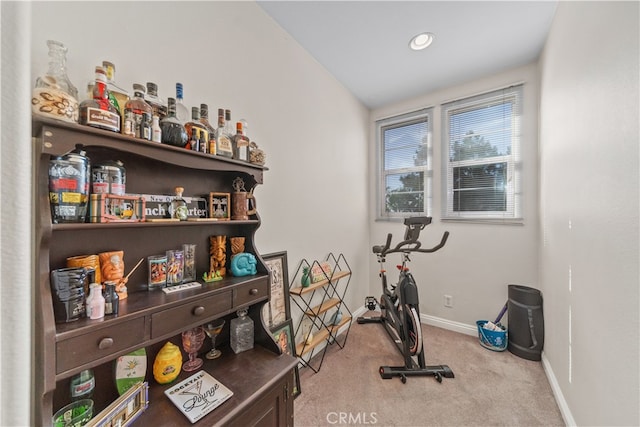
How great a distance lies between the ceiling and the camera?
1.75 m

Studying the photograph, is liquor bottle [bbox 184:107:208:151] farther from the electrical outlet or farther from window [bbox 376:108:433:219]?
the electrical outlet

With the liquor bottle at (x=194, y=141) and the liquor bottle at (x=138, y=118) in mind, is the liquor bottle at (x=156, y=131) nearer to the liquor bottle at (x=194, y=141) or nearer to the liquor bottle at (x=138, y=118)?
the liquor bottle at (x=138, y=118)

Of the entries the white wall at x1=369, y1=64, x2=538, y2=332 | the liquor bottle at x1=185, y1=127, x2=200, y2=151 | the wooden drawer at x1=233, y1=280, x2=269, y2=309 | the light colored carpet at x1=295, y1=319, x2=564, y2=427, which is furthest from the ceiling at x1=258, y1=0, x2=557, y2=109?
the light colored carpet at x1=295, y1=319, x2=564, y2=427

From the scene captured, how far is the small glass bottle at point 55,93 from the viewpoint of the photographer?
70 centimetres

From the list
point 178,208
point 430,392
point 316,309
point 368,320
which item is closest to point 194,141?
point 178,208

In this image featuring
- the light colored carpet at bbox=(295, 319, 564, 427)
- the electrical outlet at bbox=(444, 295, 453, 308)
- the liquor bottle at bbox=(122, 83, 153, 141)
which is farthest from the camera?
the electrical outlet at bbox=(444, 295, 453, 308)

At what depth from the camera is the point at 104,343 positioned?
761 millimetres

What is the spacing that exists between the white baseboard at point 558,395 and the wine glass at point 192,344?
2154 millimetres

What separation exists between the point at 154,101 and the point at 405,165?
2.77 m

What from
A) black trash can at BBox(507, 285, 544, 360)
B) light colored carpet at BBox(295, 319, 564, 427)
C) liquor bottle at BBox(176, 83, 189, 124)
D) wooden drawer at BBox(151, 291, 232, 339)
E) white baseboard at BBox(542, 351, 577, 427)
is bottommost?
light colored carpet at BBox(295, 319, 564, 427)

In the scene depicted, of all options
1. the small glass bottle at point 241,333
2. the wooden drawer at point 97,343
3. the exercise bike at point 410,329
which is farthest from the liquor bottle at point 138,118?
the exercise bike at point 410,329

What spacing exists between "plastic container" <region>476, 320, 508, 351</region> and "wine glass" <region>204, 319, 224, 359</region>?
2.46 meters

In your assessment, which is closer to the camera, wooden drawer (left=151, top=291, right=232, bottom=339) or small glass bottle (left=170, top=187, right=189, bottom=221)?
wooden drawer (left=151, top=291, right=232, bottom=339)
